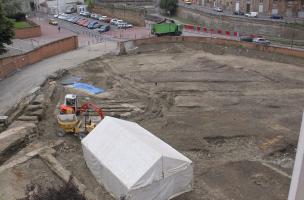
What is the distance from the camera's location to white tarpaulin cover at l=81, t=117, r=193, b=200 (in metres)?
12.9

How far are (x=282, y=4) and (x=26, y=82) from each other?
4545 cm

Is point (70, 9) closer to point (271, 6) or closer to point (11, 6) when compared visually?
point (11, 6)

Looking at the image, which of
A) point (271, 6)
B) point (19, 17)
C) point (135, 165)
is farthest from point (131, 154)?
point (271, 6)

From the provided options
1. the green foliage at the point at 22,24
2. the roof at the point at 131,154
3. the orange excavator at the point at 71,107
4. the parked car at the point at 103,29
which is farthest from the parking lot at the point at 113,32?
the roof at the point at 131,154

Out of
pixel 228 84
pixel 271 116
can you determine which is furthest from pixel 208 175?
pixel 228 84

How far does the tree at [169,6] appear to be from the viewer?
2950 inches

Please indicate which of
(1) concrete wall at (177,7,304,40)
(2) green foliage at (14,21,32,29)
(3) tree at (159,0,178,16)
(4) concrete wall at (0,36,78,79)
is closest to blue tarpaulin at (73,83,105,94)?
(4) concrete wall at (0,36,78,79)

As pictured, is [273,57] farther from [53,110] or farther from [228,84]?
[53,110]

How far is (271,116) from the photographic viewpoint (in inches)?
883

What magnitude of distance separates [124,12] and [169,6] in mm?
10453

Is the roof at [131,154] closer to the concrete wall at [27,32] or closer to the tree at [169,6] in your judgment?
the concrete wall at [27,32]

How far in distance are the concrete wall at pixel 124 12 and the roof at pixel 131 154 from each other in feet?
166

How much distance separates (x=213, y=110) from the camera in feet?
77.3

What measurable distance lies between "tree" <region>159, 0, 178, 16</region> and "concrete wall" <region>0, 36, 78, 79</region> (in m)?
36.4
